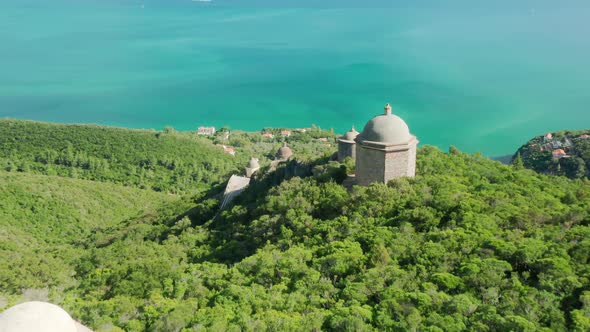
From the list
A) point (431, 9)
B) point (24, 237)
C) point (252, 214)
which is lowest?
point (24, 237)

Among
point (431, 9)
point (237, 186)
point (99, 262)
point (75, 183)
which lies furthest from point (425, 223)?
point (431, 9)

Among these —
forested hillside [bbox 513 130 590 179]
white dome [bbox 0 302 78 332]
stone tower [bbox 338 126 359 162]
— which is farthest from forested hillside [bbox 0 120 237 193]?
white dome [bbox 0 302 78 332]

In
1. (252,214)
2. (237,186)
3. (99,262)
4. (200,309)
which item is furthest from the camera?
(237,186)

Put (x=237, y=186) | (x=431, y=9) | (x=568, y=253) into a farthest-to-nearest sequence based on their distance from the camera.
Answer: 1. (x=431, y=9)
2. (x=237, y=186)
3. (x=568, y=253)

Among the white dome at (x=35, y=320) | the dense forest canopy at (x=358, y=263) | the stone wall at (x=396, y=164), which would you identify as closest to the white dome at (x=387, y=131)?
the stone wall at (x=396, y=164)

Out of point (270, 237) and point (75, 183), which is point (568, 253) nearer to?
point (270, 237)

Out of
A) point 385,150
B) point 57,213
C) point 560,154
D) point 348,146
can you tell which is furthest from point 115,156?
point 560,154
